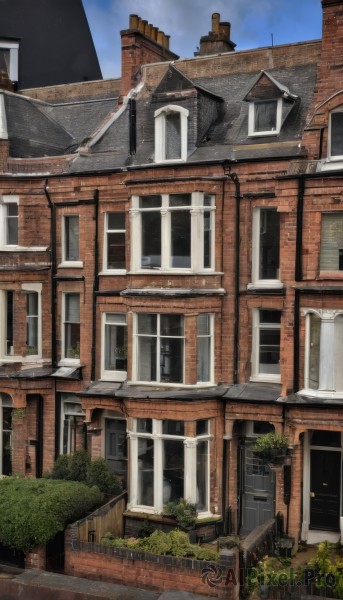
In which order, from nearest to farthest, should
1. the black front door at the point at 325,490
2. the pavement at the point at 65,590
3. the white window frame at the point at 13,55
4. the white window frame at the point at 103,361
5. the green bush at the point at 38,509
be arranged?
the pavement at the point at 65,590 → the green bush at the point at 38,509 → the black front door at the point at 325,490 → the white window frame at the point at 103,361 → the white window frame at the point at 13,55

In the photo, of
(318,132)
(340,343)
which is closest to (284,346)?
(340,343)

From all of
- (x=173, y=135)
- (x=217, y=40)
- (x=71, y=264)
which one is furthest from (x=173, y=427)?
(x=217, y=40)

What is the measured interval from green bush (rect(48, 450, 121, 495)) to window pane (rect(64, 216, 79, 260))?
6.98m

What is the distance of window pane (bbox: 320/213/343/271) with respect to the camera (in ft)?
75.3

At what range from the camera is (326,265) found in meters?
23.1

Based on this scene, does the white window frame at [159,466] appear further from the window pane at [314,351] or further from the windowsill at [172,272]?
the windowsill at [172,272]

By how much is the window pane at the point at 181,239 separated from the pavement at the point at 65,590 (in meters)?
9.69

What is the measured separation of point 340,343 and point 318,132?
245 inches

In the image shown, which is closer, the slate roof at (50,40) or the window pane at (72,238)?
the window pane at (72,238)

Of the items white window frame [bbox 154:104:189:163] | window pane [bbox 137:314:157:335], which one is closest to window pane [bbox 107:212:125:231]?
white window frame [bbox 154:104:189:163]

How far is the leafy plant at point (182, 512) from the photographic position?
76.5ft

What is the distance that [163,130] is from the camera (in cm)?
2591

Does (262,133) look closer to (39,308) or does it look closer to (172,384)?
(172,384)

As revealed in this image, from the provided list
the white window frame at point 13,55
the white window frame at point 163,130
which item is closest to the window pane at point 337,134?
the white window frame at point 163,130
